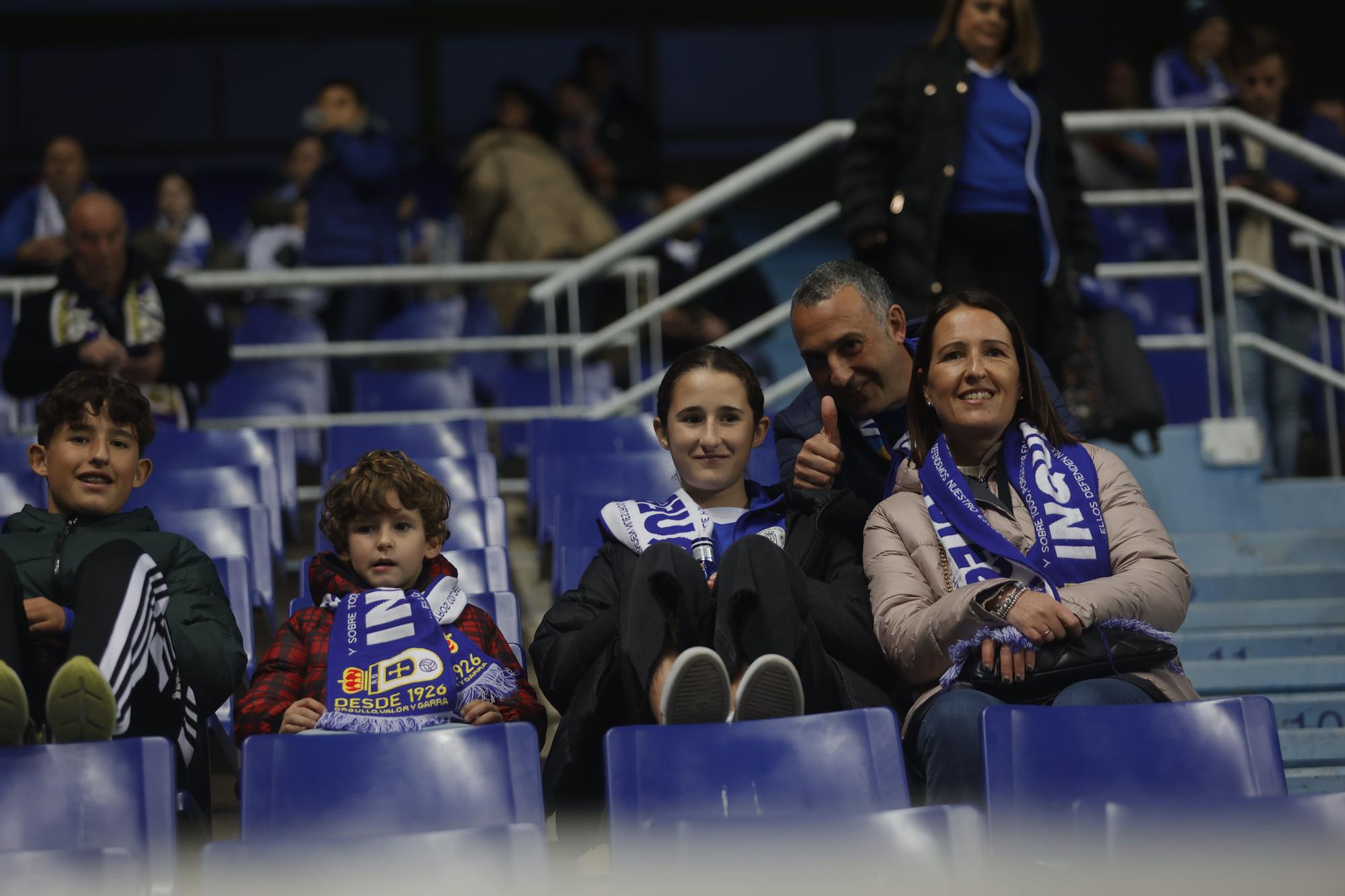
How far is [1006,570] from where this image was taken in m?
2.79

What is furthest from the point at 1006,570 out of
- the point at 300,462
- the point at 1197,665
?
the point at 300,462

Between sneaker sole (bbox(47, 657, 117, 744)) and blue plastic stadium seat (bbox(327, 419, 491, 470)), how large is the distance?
85.7 inches

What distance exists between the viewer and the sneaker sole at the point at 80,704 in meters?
2.30

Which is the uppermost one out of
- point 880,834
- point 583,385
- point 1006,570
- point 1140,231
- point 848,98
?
point 848,98

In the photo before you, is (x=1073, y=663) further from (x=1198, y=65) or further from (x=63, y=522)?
(x=1198, y=65)

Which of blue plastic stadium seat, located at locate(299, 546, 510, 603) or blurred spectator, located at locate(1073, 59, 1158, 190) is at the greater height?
blurred spectator, located at locate(1073, 59, 1158, 190)

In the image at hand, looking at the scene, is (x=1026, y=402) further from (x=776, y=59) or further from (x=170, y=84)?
(x=170, y=84)

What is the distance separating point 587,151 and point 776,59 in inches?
85.8

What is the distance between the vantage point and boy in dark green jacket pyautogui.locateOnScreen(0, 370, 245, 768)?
2.36 meters

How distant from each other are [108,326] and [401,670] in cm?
242

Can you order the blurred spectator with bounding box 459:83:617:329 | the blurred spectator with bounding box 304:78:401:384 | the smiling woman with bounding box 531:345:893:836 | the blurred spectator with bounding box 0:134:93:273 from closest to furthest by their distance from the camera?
the smiling woman with bounding box 531:345:893:836 → the blurred spectator with bounding box 304:78:401:384 → the blurred spectator with bounding box 0:134:93:273 → the blurred spectator with bounding box 459:83:617:329

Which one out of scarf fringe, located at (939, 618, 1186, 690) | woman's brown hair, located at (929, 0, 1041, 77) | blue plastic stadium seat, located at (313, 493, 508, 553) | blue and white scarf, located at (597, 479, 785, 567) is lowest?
scarf fringe, located at (939, 618, 1186, 690)

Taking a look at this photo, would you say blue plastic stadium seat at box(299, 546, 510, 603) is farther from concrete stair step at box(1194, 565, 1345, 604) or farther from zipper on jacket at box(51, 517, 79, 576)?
concrete stair step at box(1194, 565, 1345, 604)

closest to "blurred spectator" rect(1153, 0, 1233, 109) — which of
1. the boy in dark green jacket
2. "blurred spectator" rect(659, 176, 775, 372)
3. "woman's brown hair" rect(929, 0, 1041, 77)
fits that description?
"blurred spectator" rect(659, 176, 775, 372)
